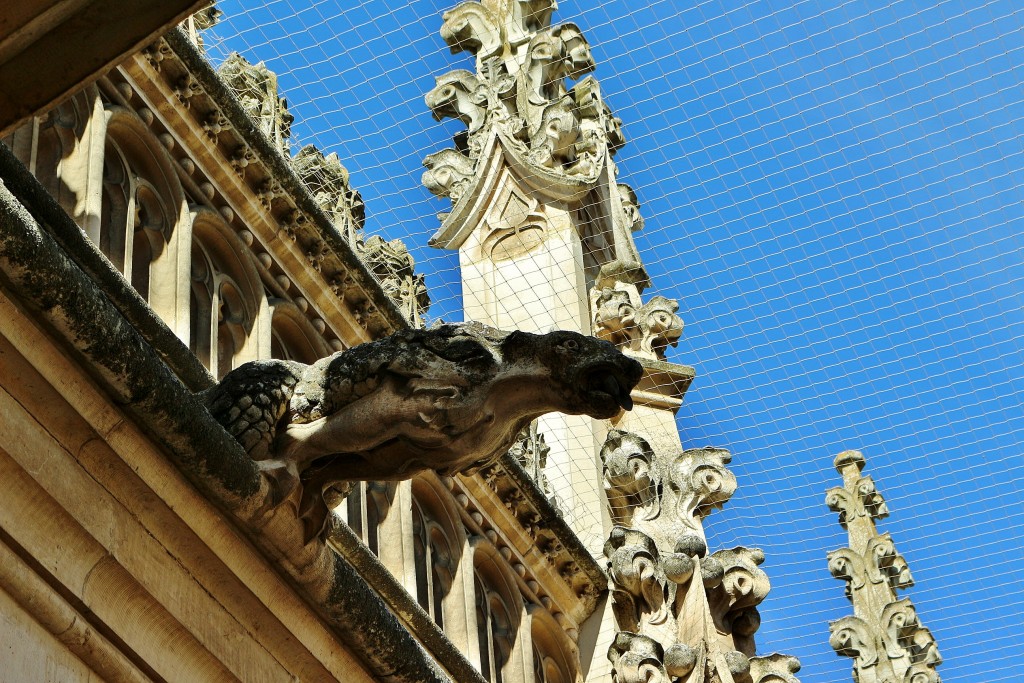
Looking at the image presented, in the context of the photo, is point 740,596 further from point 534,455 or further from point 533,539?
point 534,455

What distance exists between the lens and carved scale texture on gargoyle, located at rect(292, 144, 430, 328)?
38.1ft

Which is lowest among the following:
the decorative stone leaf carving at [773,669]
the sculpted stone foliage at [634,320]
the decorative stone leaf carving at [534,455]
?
the decorative stone leaf carving at [773,669]

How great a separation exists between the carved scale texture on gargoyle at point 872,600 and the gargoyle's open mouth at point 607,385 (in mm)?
11032

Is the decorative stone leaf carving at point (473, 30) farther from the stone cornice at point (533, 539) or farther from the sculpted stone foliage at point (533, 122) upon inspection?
the stone cornice at point (533, 539)

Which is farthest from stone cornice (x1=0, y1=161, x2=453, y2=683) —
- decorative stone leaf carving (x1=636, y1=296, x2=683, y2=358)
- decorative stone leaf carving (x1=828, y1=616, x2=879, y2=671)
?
decorative stone leaf carving (x1=828, y1=616, x2=879, y2=671)

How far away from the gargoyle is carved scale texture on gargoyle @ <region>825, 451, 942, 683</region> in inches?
428

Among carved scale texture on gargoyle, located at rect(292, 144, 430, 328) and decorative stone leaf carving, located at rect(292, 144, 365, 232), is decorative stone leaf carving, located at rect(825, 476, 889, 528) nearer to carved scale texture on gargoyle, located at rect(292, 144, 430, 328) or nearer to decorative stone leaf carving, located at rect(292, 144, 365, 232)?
carved scale texture on gargoyle, located at rect(292, 144, 430, 328)

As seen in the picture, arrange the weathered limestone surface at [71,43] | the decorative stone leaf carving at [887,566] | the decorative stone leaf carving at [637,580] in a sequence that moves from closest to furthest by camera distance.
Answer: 1. the weathered limestone surface at [71,43]
2. the decorative stone leaf carving at [637,580]
3. the decorative stone leaf carving at [887,566]

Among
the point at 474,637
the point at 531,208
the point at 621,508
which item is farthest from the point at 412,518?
the point at 531,208

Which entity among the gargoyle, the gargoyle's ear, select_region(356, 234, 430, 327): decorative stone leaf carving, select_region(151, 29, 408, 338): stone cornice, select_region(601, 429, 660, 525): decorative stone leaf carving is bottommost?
the gargoyle

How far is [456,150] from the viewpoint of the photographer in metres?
14.5

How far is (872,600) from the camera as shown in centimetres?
1817

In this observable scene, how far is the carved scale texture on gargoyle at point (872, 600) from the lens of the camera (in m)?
17.3

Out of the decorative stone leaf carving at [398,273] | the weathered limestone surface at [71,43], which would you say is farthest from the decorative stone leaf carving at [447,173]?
the weathered limestone surface at [71,43]
